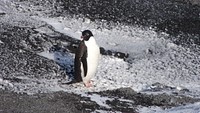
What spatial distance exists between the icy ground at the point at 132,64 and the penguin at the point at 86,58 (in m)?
0.23

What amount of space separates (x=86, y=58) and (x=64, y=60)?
Answer: 1.89m

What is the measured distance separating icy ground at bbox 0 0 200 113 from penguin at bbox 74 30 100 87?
23 cm

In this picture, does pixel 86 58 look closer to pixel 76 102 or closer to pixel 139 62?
pixel 76 102

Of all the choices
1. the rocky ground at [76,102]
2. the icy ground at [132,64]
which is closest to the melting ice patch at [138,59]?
the icy ground at [132,64]

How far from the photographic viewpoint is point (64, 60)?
12.1m

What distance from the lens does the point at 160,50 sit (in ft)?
44.8

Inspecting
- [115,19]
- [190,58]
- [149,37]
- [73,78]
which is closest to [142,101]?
[73,78]

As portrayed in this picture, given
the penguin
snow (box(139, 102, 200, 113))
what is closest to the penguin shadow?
the penguin

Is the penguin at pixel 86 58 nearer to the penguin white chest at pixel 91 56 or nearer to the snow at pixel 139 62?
the penguin white chest at pixel 91 56

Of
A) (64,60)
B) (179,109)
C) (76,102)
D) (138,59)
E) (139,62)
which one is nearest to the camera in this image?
(179,109)

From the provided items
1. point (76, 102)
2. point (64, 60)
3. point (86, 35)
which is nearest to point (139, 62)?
point (64, 60)

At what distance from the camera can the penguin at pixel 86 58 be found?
1027 cm

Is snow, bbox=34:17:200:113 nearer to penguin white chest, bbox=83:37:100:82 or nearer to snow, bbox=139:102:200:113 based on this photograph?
snow, bbox=139:102:200:113

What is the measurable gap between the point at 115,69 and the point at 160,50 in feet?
7.46
